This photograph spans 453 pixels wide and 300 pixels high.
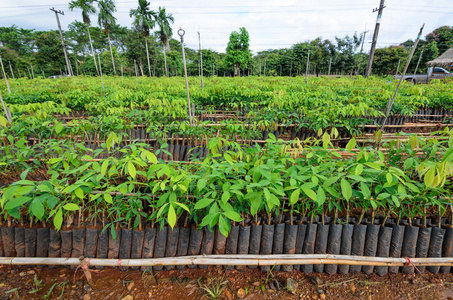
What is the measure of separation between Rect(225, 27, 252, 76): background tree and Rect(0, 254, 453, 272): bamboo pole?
2940 centimetres

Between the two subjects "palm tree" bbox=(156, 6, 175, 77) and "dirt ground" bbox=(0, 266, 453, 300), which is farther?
"palm tree" bbox=(156, 6, 175, 77)

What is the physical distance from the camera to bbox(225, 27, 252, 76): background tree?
28.8 metres

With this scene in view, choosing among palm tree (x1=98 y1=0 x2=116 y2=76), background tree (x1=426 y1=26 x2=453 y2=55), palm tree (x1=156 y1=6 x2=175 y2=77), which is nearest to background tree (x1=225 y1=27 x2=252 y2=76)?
palm tree (x1=156 y1=6 x2=175 y2=77)

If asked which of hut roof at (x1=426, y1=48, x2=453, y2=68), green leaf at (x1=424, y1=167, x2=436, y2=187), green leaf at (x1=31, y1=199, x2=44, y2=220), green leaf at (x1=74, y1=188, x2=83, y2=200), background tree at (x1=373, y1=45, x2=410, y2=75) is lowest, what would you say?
green leaf at (x1=31, y1=199, x2=44, y2=220)

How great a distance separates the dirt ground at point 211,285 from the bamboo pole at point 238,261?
0.12m

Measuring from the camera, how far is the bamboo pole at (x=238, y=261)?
1.51 m

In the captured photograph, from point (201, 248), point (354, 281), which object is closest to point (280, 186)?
point (201, 248)

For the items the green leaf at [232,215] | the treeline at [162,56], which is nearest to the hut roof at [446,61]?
the treeline at [162,56]

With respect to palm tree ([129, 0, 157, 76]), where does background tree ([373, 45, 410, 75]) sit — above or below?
below

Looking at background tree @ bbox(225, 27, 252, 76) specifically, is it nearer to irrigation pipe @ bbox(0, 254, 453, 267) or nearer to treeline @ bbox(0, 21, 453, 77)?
treeline @ bbox(0, 21, 453, 77)

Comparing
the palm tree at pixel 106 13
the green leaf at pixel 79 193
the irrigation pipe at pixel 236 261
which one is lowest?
the irrigation pipe at pixel 236 261

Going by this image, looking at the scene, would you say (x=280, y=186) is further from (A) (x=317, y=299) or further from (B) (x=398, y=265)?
(B) (x=398, y=265)

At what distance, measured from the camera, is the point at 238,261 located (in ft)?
4.99

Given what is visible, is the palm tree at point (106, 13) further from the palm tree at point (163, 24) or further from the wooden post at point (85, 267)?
the wooden post at point (85, 267)
